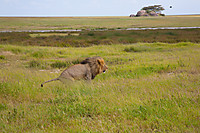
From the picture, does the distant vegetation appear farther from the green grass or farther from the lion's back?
the green grass

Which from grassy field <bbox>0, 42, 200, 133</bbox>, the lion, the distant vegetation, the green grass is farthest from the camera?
the green grass

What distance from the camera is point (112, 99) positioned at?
203 inches

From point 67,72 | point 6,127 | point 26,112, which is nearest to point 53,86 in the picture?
point 67,72

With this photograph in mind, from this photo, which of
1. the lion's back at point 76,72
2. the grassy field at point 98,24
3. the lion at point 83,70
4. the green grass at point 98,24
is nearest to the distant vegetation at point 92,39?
the lion at point 83,70

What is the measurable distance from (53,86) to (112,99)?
91.1 inches

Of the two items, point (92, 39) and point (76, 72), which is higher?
point (92, 39)

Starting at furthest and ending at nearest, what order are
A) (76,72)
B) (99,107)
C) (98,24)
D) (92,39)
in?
(98,24)
(92,39)
(76,72)
(99,107)

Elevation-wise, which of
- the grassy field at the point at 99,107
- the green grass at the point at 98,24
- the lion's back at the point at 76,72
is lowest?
the grassy field at the point at 99,107

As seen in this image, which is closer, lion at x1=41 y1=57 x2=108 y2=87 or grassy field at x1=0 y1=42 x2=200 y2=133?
grassy field at x1=0 y1=42 x2=200 y2=133

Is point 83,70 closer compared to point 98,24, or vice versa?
point 83,70

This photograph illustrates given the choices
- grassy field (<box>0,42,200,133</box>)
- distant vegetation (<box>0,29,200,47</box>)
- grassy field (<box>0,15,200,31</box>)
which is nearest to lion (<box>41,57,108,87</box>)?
grassy field (<box>0,42,200,133</box>)

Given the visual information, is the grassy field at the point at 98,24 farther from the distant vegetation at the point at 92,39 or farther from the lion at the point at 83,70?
the lion at the point at 83,70

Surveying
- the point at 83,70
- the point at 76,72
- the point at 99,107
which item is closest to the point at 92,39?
the point at 83,70

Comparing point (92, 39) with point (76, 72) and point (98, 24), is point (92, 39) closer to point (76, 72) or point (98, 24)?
point (76, 72)
